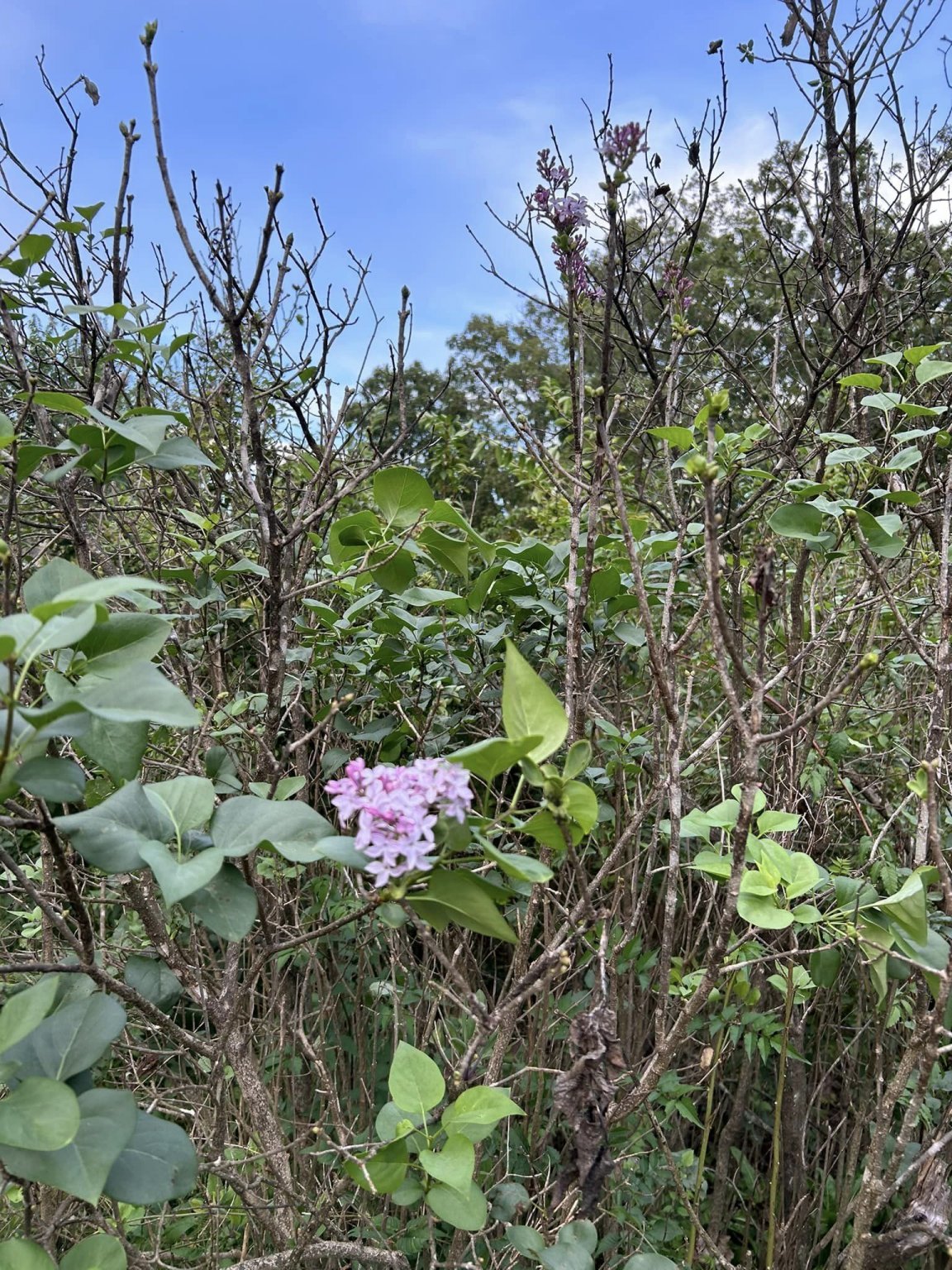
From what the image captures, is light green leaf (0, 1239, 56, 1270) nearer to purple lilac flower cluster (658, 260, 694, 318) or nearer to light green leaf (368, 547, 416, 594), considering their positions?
light green leaf (368, 547, 416, 594)

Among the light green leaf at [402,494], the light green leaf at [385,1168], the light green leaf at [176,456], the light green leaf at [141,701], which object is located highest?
the light green leaf at [176,456]

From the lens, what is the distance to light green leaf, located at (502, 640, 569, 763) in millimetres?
709

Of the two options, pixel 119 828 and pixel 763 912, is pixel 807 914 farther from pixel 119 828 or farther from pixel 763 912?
pixel 119 828

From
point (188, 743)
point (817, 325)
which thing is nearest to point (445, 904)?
point (188, 743)

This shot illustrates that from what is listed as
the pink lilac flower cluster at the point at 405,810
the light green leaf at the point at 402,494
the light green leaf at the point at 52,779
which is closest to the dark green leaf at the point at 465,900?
the pink lilac flower cluster at the point at 405,810

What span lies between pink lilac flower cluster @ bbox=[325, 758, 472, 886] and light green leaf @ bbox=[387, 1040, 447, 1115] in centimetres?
39

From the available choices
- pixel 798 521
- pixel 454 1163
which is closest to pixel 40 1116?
pixel 454 1163

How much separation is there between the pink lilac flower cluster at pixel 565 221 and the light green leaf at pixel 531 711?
2.69 ft

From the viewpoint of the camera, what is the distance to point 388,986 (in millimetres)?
1743

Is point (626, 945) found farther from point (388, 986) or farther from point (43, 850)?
point (43, 850)

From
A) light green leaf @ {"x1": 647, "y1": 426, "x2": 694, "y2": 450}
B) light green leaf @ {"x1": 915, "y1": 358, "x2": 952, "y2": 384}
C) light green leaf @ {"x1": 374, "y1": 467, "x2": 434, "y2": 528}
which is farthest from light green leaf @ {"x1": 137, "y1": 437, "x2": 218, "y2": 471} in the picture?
light green leaf @ {"x1": 915, "y1": 358, "x2": 952, "y2": 384}

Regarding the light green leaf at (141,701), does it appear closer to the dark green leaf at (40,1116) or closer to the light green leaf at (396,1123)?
the dark green leaf at (40,1116)

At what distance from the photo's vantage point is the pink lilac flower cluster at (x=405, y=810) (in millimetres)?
648

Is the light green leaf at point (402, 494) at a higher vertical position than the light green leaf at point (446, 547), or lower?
higher
